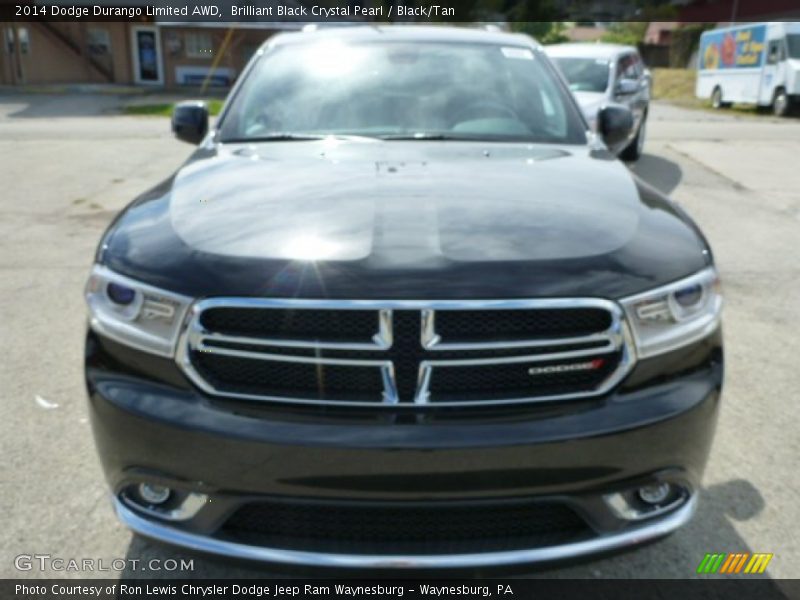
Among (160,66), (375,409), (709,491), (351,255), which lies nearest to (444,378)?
(375,409)

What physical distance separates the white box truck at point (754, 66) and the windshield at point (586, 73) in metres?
12.6

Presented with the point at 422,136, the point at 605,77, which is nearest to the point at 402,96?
the point at 422,136

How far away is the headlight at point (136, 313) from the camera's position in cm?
194

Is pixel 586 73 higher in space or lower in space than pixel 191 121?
lower

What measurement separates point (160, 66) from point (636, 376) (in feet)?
115

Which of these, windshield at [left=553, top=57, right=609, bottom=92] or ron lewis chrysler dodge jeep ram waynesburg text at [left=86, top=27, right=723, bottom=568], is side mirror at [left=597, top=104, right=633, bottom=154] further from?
windshield at [left=553, top=57, right=609, bottom=92]

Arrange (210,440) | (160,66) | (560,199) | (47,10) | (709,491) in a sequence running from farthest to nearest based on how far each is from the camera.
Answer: (160,66) < (47,10) < (709,491) < (560,199) < (210,440)

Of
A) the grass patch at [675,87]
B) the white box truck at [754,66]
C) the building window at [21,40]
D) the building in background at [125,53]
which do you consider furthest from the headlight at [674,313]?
the building window at [21,40]

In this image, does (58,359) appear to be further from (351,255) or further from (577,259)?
(577,259)

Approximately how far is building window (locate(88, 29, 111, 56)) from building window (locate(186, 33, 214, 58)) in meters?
3.44

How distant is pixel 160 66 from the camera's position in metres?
33.4

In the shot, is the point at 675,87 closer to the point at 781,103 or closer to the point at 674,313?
the point at 781,103

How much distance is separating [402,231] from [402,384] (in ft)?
1.42

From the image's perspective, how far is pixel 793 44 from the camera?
20.8m
